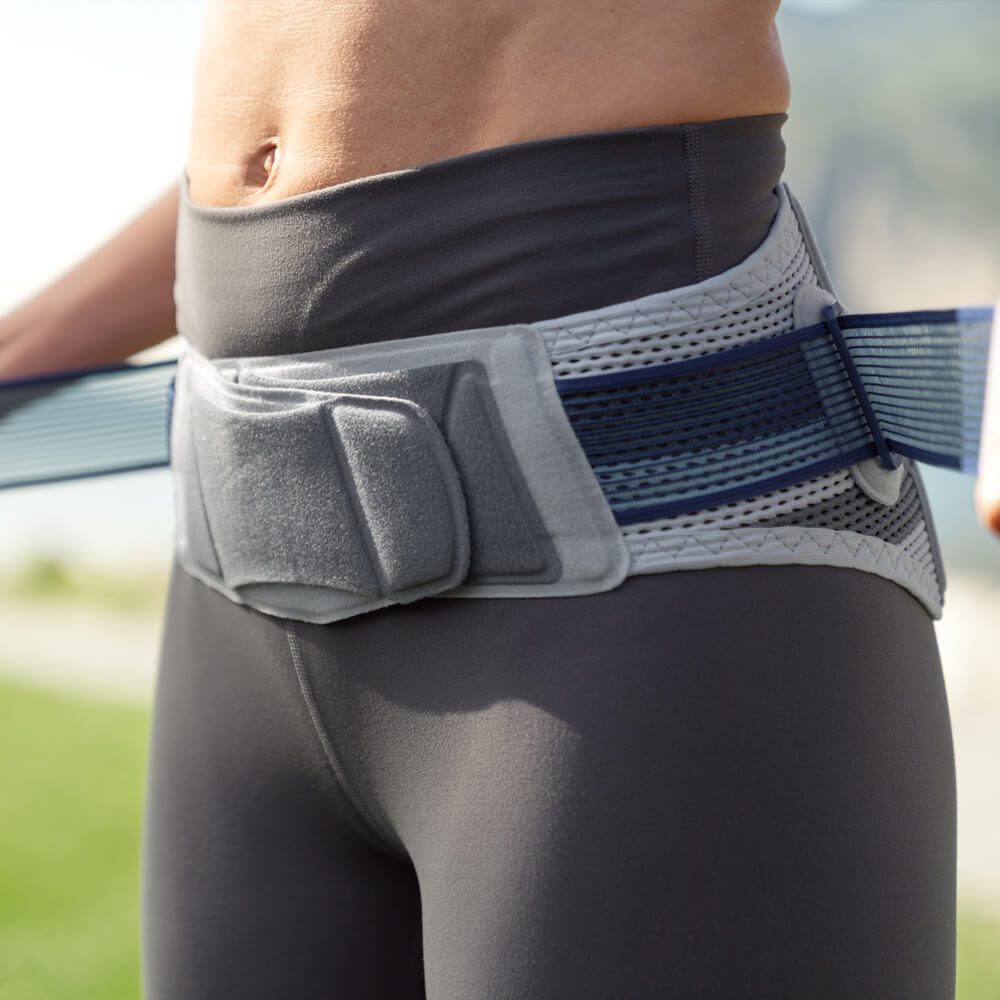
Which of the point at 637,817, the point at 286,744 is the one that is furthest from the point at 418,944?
the point at 637,817

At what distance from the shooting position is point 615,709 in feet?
2.23

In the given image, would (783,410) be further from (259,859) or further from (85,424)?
(85,424)

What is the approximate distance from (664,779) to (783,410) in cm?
23

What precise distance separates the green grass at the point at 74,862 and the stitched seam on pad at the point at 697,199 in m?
2.10

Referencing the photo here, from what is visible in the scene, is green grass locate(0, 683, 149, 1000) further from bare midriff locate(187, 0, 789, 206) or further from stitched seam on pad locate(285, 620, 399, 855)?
bare midriff locate(187, 0, 789, 206)

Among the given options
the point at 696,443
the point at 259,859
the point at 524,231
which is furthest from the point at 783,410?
the point at 259,859

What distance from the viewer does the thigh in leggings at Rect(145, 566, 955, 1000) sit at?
67cm

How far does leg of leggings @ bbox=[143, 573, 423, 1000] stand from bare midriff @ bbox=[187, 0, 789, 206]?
1.05ft

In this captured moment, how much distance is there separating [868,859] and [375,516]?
1.12ft

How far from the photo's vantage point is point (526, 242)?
2.30 feet

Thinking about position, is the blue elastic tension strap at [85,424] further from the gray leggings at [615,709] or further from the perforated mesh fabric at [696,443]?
the perforated mesh fabric at [696,443]

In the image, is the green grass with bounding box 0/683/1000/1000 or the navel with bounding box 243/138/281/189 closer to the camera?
the navel with bounding box 243/138/281/189

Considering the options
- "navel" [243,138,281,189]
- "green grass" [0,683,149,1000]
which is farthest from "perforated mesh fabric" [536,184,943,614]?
"green grass" [0,683,149,1000]

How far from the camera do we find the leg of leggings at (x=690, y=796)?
667 millimetres
